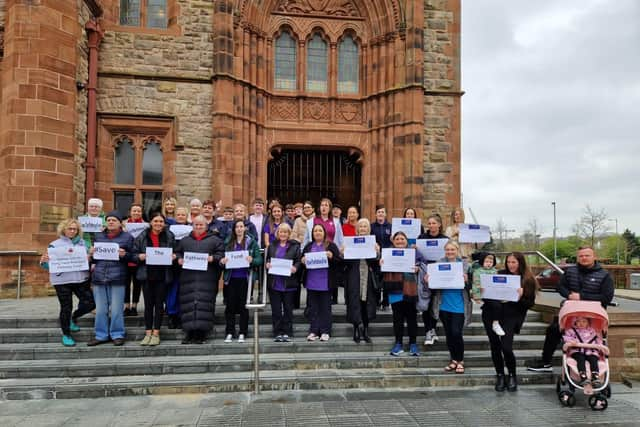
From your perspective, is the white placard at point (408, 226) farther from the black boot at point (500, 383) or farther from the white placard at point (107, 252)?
the white placard at point (107, 252)

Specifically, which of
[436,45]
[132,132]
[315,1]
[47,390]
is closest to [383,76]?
[436,45]

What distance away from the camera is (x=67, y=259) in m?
6.26

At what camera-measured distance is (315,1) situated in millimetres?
13438

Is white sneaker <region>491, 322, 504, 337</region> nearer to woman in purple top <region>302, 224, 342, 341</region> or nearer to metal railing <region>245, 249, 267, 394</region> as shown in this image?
woman in purple top <region>302, 224, 342, 341</region>

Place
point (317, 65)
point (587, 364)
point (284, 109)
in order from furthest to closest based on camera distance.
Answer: point (317, 65) < point (284, 109) < point (587, 364)

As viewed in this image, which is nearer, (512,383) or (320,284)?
(512,383)

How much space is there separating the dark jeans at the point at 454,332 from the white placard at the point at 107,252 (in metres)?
4.76

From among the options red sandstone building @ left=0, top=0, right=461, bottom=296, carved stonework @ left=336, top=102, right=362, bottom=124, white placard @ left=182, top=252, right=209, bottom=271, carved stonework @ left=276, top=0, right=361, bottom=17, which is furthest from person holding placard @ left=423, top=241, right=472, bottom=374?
carved stonework @ left=276, top=0, right=361, bottom=17

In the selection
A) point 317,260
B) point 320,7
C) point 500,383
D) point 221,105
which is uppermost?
point 320,7

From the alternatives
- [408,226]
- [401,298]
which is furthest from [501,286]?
[408,226]

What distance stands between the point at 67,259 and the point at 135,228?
1134 millimetres

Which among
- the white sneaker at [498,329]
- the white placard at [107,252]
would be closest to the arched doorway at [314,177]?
the white placard at [107,252]

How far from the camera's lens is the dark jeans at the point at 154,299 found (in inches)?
252

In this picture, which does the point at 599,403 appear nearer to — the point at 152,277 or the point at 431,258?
the point at 431,258
